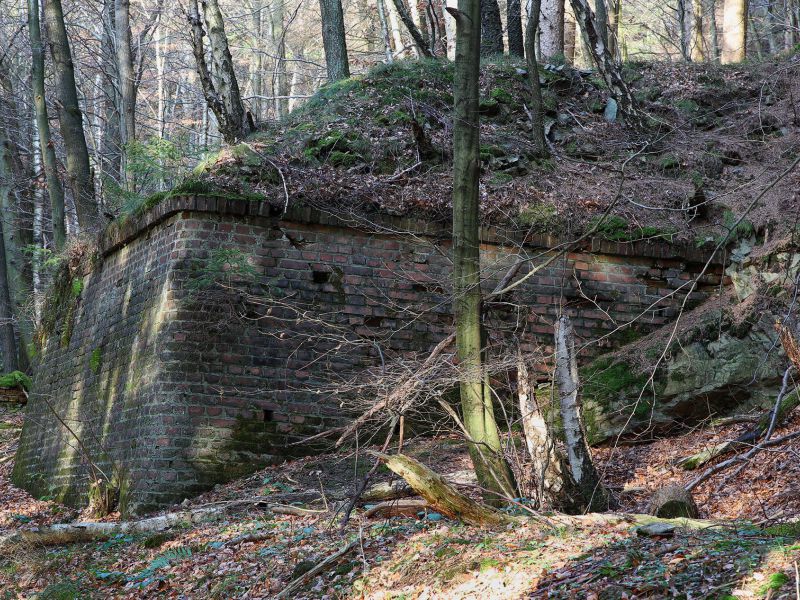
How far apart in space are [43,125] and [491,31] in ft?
27.1

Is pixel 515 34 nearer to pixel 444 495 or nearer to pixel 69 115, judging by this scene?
pixel 69 115

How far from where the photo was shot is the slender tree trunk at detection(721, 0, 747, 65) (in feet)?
53.0

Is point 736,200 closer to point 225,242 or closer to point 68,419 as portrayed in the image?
point 225,242

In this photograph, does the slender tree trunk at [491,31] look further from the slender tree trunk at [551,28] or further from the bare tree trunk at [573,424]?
the bare tree trunk at [573,424]

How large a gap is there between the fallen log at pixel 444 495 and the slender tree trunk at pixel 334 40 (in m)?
10.3

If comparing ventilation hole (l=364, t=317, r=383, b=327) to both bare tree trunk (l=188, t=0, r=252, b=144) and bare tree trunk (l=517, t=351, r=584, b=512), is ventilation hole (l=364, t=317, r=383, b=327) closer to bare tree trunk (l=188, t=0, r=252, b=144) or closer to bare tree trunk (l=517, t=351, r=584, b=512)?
bare tree trunk (l=517, t=351, r=584, b=512)

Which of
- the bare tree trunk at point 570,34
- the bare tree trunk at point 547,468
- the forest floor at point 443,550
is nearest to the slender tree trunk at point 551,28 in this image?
the bare tree trunk at point 570,34

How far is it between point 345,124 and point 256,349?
3.43 m

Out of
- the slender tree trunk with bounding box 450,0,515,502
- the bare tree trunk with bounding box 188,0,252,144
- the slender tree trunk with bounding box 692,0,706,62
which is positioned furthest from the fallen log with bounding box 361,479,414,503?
the slender tree trunk with bounding box 692,0,706,62

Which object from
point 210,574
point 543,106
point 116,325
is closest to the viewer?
point 210,574

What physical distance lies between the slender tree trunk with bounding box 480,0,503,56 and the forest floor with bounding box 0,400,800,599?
319 inches

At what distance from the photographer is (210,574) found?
5992mm

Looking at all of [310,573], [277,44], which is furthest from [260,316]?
[277,44]

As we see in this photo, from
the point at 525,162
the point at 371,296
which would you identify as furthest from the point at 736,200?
the point at 371,296
